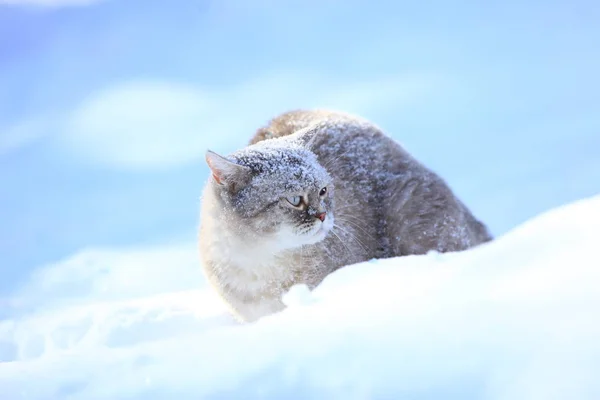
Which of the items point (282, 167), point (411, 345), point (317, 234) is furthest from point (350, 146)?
point (411, 345)

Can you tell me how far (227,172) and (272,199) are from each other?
1.21 feet

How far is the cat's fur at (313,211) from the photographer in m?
4.31

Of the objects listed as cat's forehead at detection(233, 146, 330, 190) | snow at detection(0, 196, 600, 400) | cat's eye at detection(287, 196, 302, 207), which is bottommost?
snow at detection(0, 196, 600, 400)

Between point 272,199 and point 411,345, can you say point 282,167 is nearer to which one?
point 272,199

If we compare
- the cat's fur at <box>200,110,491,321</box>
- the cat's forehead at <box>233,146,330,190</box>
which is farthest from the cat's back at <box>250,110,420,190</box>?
the cat's forehead at <box>233,146,330,190</box>

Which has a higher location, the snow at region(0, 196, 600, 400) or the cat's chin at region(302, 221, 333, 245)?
the cat's chin at region(302, 221, 333, 245)

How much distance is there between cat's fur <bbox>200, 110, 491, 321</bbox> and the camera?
4309 mm

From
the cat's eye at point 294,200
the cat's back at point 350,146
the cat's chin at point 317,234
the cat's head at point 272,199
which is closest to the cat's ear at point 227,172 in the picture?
the cat's head at point 272,199

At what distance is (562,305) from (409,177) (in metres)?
3.10

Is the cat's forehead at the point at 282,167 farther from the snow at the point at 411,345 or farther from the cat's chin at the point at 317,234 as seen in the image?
the snow at the point at 411,345

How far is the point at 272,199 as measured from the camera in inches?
169

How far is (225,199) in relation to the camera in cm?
439

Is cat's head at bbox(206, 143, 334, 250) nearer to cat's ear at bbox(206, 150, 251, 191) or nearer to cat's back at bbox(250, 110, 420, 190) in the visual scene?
cat's ear at bbox(206, 150, 251, 191)

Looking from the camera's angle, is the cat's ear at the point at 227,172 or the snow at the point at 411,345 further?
the cat's ear at the point at 227,172
